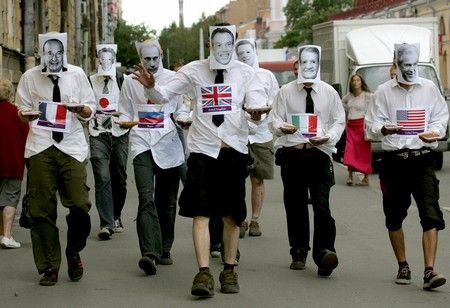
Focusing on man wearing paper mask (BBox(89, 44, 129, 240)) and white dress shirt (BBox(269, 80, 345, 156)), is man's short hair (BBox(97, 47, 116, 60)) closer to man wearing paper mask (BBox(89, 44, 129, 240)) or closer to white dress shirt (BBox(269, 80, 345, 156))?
man wearing paper mask (BBox(89, 44, 129, 240))

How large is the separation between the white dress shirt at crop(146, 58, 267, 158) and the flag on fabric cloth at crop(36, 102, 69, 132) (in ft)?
2.58

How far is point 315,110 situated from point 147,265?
1.92 m

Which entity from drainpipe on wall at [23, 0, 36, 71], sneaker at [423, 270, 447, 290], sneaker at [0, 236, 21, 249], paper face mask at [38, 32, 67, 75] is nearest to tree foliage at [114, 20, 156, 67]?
drainpipe on wall at [23, 0, 36, 71]

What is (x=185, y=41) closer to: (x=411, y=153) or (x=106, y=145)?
(x=106, y=145)

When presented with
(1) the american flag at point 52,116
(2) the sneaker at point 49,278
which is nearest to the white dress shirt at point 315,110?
(1) the american flag at point 52,116

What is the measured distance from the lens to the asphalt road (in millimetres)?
9664

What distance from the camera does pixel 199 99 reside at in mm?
10109

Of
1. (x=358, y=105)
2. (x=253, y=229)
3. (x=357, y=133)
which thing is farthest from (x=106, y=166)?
(x=357, y=133)

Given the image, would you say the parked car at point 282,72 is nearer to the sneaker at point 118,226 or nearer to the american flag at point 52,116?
the sneaker at point 118,226

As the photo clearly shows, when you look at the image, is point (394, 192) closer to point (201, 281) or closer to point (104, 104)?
point (201, 281)

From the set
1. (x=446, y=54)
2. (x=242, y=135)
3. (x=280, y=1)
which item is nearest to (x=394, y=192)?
(x=242, y=135)

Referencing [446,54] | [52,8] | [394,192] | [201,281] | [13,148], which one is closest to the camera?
[201,281]

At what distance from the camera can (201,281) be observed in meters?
9.62

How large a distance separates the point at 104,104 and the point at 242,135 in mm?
3749
